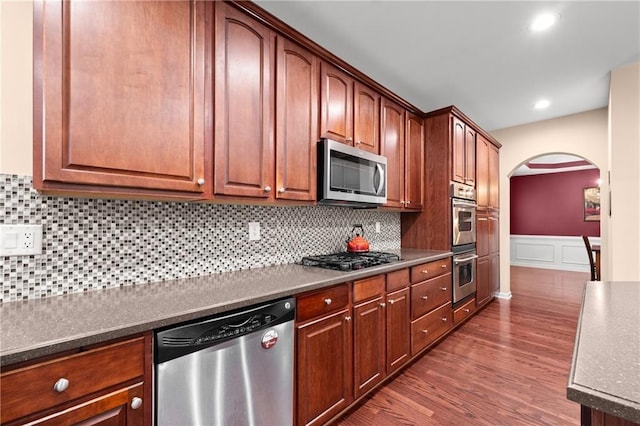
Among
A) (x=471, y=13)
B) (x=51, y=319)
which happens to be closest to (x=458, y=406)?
(x=51, y=319)

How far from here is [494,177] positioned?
14.7ft

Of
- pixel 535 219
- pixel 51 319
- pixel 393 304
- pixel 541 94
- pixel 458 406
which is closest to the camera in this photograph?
pixel 51 319

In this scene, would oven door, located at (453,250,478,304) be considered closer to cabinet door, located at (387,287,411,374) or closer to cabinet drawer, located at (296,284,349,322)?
cabinet door, located at (387,287,411,374)

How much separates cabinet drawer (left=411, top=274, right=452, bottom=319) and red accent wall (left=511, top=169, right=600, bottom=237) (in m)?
6.24

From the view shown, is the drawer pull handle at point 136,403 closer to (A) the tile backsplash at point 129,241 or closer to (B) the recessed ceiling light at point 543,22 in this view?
(A) the tile backsplash at point 129,241

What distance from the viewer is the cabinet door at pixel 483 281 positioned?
3799 mm

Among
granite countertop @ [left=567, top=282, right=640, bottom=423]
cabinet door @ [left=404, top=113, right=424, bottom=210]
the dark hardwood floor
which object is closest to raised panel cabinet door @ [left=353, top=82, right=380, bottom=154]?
cabinet door @ [left=404, top=113, right=424, bottom=210]

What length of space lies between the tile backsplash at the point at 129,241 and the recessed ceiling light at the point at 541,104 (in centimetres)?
340

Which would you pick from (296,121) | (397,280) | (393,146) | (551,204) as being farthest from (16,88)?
(551,204)

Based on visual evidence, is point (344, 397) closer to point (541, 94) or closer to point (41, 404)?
point (41, 404)

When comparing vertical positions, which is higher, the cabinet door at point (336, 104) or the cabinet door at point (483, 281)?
the cabinet door at point (336, 104)


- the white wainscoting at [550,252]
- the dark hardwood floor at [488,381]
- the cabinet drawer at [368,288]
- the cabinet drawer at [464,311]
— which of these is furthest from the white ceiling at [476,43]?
the white wainscoting at [550,252]

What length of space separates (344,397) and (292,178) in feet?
4.51

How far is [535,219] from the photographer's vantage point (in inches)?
306
